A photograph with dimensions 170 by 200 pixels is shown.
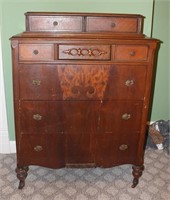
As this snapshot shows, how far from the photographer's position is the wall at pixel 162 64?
93.5 inches

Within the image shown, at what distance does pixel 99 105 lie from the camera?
175 cm

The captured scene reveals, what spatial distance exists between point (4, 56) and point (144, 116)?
1.38m

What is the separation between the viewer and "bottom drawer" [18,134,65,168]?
5.98 feet

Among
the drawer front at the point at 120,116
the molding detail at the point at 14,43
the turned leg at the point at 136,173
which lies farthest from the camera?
the turned leg at the point at 136,173

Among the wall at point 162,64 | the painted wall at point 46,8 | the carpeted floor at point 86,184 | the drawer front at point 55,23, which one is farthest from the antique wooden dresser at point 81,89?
the wall at point 162,64

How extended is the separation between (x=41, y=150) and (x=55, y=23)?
3.34 feet

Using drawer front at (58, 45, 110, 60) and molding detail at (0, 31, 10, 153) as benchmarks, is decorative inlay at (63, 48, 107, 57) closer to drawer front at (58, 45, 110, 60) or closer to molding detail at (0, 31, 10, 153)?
drawer front at (58, 45, 110, 60)

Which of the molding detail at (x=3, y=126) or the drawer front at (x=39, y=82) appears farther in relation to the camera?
the molding detail at (x=3, y=126)

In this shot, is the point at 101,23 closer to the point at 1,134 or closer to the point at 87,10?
the point at 87,10

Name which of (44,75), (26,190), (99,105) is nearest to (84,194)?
(26,190)

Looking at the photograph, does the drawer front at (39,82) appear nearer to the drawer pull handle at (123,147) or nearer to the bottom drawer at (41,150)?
the bottom drawer at (41,150)

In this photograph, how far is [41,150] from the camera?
6.14ft

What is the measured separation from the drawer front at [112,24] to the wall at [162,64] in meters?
0.57

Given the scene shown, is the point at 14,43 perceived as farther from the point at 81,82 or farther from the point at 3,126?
the point at 3,126
